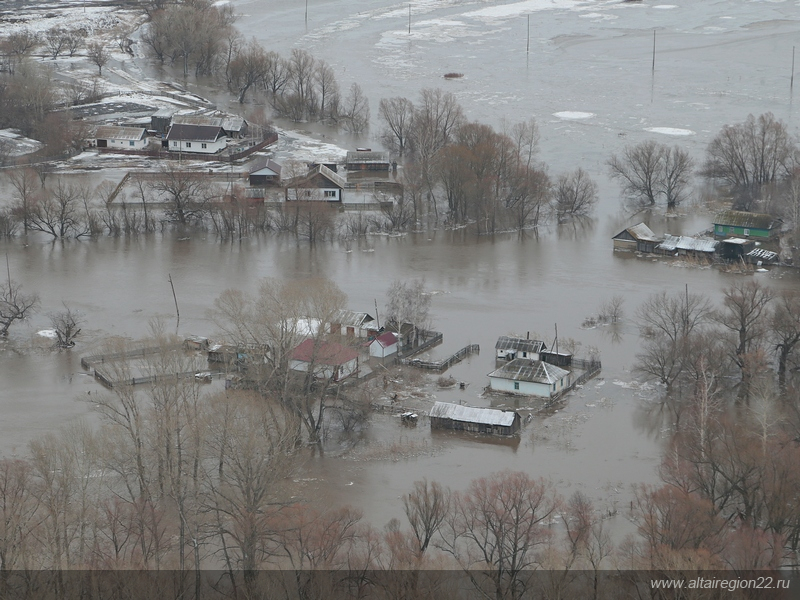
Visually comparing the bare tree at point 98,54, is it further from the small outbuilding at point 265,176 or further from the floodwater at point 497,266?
the small outbuilding at point 265,176

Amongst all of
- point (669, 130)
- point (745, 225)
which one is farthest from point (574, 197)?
point (669, 130)

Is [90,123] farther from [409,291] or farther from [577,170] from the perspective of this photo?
[409,291]

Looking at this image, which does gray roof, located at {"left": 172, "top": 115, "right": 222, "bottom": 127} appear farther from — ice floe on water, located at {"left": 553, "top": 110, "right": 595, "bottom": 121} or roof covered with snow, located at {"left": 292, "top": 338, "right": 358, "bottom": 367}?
roof covered with snow, located at {"left": 292, "top": 338, "right": 358, "bottom": 367}

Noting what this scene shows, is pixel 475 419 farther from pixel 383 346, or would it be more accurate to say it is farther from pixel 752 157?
pixel 752 157

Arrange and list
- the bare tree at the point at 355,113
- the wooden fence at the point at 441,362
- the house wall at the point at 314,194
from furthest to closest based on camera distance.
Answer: the bare tree at the point at 355,113
the house wall at the point at 314,194
the wooden fence at the point at 441,362

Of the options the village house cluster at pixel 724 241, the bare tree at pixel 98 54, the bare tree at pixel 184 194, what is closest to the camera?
the village house cluster at pixel 724 241

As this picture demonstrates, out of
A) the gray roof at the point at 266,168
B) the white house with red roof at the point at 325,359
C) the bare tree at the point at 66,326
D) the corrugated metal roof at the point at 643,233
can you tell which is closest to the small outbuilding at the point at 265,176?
the gray roof at the point at 266,168
